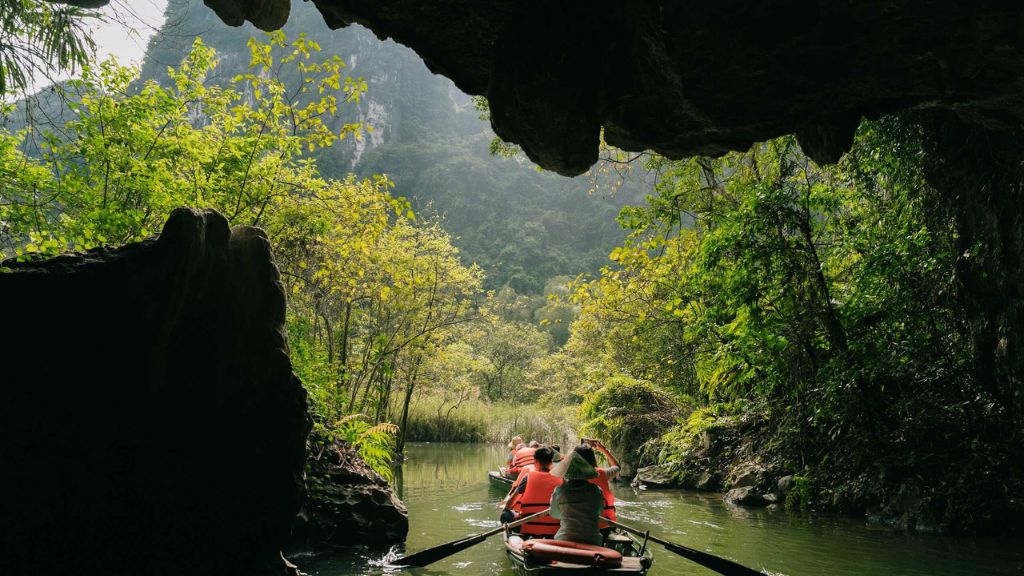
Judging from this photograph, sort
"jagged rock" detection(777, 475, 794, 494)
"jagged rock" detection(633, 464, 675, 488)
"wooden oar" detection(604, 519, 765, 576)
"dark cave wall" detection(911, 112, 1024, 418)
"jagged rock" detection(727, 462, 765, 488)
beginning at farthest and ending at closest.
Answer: "jagged rock" detection(633, 464, 675, 488)
"jagged rock" detection(727, 462, 765, 488)
"jagged rock" detection(777, 475, 794, 494)
"dark cave wall" detection(911, 112, 1024, 418)
"wooden oar" detection(604, 519, 765, 576)

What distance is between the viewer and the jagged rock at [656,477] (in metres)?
14.5

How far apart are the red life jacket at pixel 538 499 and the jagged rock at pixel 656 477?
7455 millimetres

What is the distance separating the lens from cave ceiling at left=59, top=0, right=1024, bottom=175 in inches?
150

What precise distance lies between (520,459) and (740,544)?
508 centimetres

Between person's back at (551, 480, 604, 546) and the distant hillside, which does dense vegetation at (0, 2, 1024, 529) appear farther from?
the distant hillside

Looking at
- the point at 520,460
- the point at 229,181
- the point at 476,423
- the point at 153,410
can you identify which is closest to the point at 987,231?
the point at 153,410

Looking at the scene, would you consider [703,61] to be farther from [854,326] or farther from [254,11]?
[854,326]

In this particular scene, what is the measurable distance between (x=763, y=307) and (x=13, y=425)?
370 inches

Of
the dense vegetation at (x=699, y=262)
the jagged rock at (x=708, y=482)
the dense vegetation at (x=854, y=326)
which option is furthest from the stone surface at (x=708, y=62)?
the jagged rock at (x=708, y=482)

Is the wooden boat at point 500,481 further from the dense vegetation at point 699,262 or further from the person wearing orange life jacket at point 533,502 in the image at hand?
the person wearing orange life jacket at point 533,502

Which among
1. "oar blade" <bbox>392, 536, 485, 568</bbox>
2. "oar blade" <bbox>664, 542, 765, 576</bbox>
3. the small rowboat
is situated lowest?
"oar blade" <bbox>392, 536, 485, 568</bbox>

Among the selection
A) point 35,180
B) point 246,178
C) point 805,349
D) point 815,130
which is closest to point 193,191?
point 246,178

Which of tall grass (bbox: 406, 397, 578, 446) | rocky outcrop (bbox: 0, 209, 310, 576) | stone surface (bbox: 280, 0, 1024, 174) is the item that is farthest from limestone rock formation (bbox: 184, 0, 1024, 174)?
tall grass (bbox: 406, 397, 578, 446)

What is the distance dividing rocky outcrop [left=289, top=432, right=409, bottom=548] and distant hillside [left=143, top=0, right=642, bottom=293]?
168 feet
